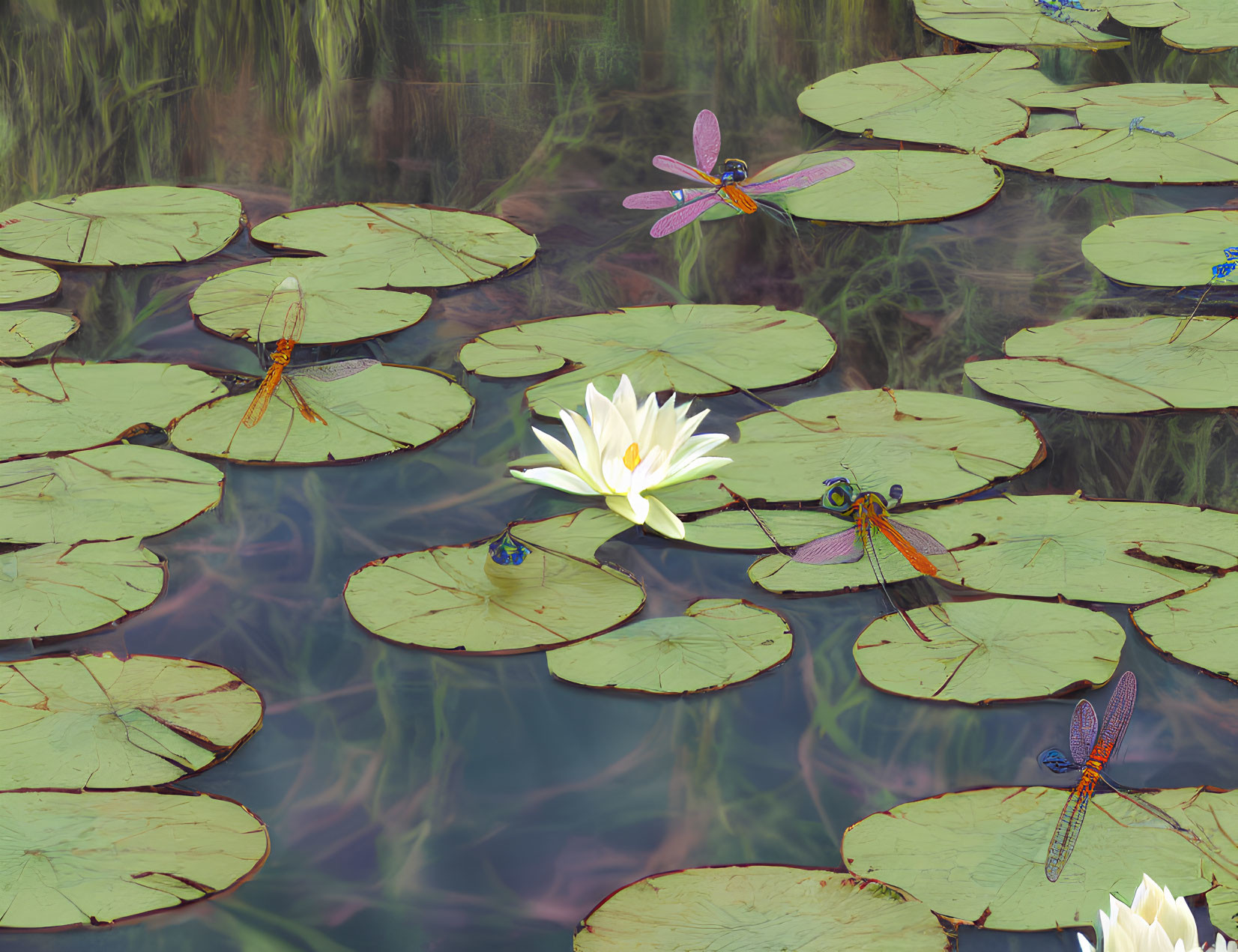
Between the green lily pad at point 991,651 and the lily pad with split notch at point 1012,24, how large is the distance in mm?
2656

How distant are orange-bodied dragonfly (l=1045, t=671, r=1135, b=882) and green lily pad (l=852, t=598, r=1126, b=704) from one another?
0.33 feet

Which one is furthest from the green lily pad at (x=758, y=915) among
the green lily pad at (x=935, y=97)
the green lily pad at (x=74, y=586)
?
the green lily pad at (x=935, y=97)

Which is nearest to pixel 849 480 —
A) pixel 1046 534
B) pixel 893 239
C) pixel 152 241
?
pixel 1046 534

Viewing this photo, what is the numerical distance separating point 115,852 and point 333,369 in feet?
3.50

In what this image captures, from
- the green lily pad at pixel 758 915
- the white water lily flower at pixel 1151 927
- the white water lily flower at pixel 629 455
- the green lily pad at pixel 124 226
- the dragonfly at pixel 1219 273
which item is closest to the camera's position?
the white water lily flower at pixel 1151 927

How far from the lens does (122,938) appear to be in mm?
1246

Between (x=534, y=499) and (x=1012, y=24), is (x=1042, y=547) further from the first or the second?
(x=1012, y=24)

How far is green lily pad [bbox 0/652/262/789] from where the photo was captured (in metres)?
1.43

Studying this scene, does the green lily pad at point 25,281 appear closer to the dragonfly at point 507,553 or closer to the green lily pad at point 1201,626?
the dragonfly at point 507,553

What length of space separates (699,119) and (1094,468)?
1.42 m

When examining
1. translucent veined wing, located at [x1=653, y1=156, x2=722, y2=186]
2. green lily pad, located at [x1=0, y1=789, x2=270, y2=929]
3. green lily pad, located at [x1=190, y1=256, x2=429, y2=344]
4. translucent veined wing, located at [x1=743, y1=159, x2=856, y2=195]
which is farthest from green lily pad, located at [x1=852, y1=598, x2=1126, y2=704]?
translucent veined wing, located at [x1=653, y1=156, x2=722, y2=186]

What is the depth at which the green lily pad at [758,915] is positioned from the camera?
1.20 metres

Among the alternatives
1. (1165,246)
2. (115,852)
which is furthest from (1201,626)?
(115,852)

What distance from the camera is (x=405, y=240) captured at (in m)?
2.68
